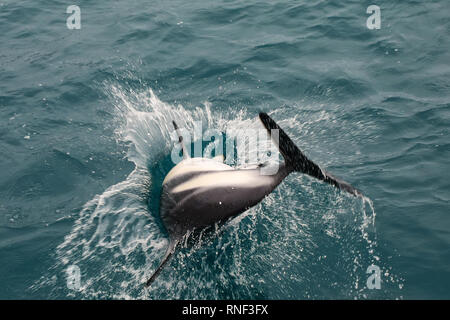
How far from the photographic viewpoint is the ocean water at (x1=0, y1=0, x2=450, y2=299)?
282 inches

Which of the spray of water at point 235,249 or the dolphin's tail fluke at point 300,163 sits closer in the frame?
the dolphin's tail fluke at point 300,163

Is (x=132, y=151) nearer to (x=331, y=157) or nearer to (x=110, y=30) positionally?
(x=331, y=157)

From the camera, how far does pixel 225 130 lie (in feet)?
33.5

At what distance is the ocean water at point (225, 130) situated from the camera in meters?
7.16

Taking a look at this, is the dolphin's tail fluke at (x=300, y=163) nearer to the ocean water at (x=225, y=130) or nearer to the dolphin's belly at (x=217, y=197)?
the dolphin's belly at (x=217, y=197)

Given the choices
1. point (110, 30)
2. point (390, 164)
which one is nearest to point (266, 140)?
point (390, 164)

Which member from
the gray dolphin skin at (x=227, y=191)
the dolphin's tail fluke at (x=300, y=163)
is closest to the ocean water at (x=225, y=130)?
the gray dolphin skin at (x=227, y=191)

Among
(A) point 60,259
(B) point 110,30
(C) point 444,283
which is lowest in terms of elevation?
(C) point 444,283

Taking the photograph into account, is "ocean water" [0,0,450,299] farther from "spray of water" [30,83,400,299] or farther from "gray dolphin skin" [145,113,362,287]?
"gray dolphin skin" [145,113,362,287]

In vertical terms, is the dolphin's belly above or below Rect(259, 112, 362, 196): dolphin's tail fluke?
below

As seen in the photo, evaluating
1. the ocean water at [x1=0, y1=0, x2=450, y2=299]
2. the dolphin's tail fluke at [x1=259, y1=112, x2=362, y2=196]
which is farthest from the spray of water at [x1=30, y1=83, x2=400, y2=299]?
the dolphin's tail fluke at [x1=259, y1=112, x2=362, y2=196]

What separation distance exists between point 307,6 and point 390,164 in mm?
8904

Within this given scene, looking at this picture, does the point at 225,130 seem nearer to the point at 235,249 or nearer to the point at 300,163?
the point at 235,249
